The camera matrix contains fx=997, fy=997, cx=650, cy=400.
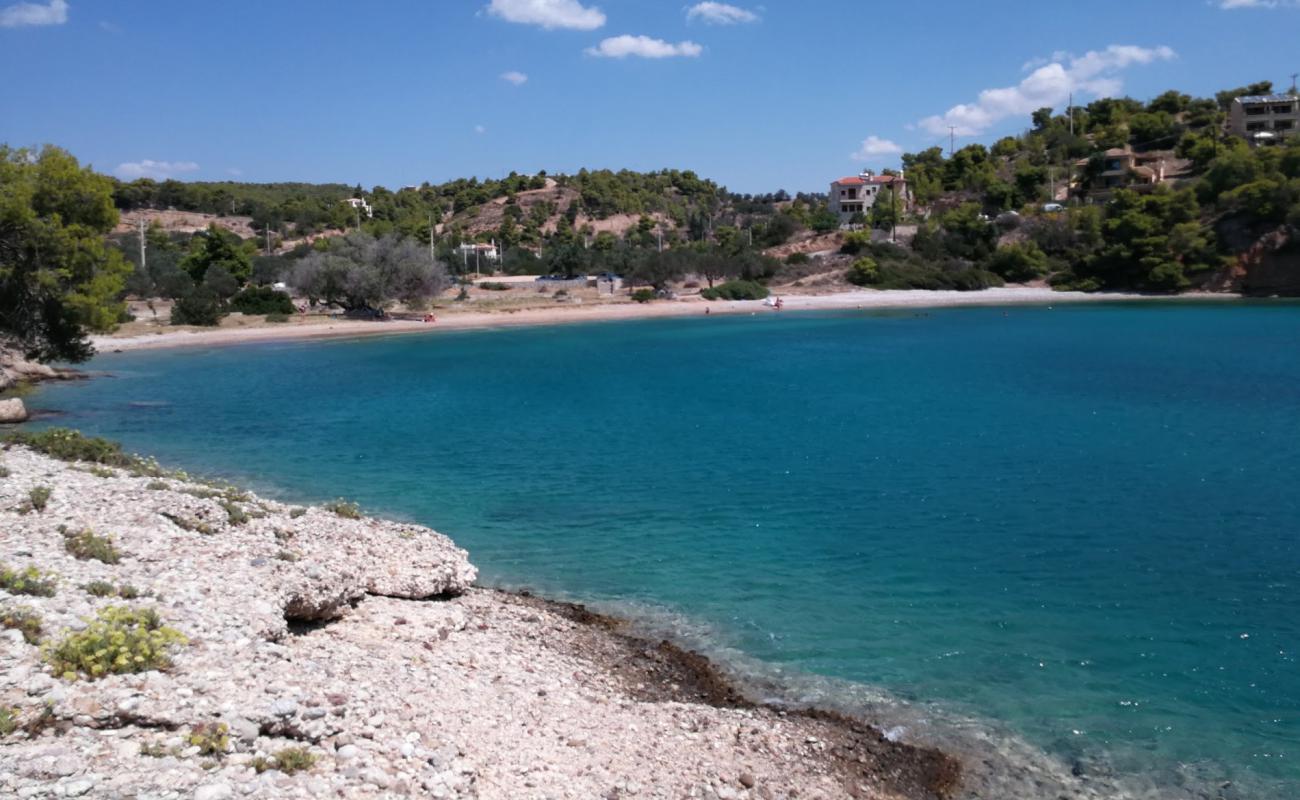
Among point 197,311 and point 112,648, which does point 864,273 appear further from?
point 112,648

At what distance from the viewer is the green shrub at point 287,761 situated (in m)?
7.24

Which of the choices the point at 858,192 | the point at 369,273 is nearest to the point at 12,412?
the point at 369,273

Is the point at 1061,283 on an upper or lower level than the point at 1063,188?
lower

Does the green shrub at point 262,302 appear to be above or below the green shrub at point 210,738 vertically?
above

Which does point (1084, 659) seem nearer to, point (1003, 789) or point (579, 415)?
point (1003, 789)

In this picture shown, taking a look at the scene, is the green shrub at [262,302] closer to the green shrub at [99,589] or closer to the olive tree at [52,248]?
the olive tree at [52,248]

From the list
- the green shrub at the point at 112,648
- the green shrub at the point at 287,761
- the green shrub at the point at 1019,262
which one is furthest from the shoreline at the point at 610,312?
the green shrub at the point at 287,761

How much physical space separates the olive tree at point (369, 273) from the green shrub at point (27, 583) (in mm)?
63141

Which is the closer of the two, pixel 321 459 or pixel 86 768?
pixel 86 768

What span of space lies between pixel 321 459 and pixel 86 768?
2024cm

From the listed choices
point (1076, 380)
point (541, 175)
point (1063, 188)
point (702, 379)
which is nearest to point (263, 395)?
point (702, 379)

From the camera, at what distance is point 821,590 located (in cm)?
1538

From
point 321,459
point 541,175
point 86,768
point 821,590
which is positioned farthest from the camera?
point 541,175

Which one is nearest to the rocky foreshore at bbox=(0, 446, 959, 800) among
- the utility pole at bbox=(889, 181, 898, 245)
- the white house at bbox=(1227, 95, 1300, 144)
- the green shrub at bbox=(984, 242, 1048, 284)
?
the green shrub at bbox=(984, 242, 1048, 284)
